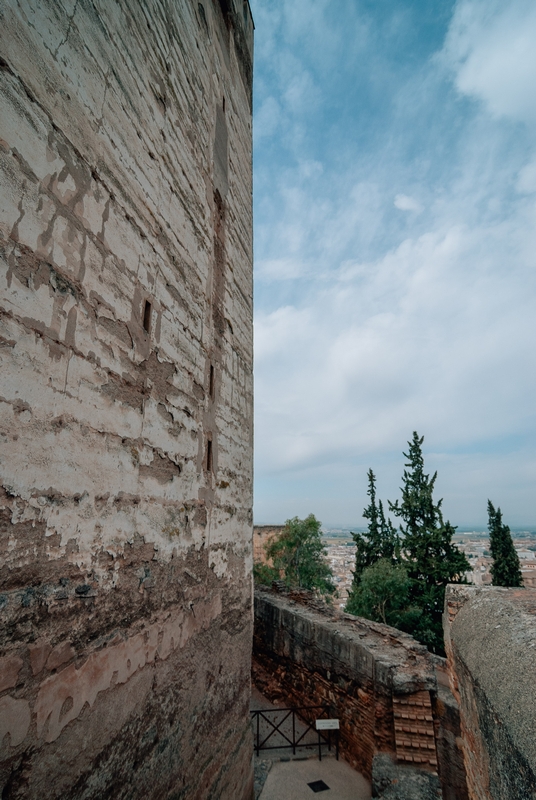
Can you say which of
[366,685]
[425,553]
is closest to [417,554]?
[425,553]

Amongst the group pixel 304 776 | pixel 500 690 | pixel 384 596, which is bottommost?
pixel 304 776

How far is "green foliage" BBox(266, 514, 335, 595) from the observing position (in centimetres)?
2117

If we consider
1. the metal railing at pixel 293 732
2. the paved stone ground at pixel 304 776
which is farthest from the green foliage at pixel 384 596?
the paved stone ground at pixel 304 776

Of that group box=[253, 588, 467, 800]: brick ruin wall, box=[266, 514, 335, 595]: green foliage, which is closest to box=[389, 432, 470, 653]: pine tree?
box=[266, 514, 335, 595]: green foliage

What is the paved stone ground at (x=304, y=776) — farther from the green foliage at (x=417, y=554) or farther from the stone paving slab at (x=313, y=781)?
the green foliage at (x=417, y=554)

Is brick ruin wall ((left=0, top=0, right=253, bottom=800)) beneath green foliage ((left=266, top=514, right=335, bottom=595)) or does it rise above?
above

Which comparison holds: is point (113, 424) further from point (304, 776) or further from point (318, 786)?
point (304, 776)

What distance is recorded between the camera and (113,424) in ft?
6.49

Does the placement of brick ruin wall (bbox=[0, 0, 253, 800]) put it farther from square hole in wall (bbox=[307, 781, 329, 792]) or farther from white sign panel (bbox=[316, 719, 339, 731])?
white sign panel (bbox=[316, 719, 339, 731])

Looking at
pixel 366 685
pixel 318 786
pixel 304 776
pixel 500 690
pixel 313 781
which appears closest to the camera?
pixel 500 690

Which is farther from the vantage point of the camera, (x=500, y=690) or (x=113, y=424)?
(x=113, y=424)

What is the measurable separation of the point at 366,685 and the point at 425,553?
588 inches

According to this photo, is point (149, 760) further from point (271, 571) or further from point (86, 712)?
point (271, 571)

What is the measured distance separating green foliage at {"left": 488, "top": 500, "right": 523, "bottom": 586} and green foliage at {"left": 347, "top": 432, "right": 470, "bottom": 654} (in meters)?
3.11
